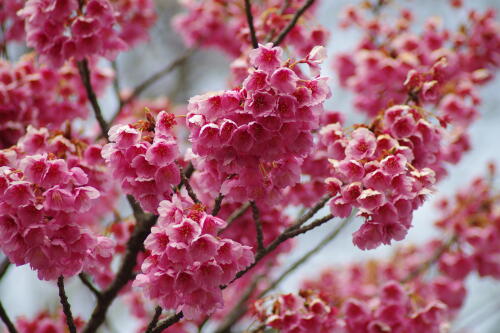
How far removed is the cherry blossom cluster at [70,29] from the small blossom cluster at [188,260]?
132cm

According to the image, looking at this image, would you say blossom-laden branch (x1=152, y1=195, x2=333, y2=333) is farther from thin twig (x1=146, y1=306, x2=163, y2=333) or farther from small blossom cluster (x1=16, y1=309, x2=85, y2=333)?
small blossom cluster (x1=16, y1=309, x2=85, y2=333)

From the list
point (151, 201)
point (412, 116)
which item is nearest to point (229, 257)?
point (151, 201)

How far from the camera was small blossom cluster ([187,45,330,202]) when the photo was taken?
203 centimetres

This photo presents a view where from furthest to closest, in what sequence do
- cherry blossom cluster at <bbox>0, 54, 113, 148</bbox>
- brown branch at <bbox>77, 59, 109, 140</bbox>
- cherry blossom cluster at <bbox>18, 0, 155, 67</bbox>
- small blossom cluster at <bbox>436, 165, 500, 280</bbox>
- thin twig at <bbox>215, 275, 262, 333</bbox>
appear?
small blossom cluster at <bbox>436, 165, 500, 280</bbox> → thin twig at <bbox>215, 275, 262, 333</bbox> → cherry blossom cluster at <bbox>0, 54, 113, 148</bbox> → brown branch at <bbox>77, 59, 109, 140</bbox> → cherry blossom cluster at <bbox>18, 0, 155, 67</bbox>

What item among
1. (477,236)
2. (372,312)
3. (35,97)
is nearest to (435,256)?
(477,236)

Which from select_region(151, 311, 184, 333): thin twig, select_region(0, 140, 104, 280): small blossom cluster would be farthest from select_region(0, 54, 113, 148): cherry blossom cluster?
select_region(151, 311, 184, 333): thin twig

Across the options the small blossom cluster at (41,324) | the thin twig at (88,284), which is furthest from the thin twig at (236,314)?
the thin twig at (88,284)

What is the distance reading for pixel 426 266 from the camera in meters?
5.03

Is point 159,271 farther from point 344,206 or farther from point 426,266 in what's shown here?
point 426,266

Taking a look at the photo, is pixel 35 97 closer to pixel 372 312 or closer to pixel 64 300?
pixel 64 300

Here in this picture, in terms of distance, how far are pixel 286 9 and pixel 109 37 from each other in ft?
4.51

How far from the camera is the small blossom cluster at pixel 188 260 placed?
1.97 metres

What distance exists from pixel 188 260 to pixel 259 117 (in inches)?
22.2

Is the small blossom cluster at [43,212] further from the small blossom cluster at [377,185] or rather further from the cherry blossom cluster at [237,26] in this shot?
the cherry blossom cluster at [237,26]
